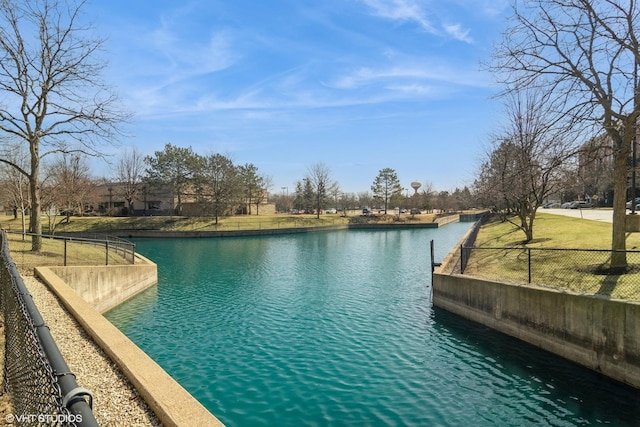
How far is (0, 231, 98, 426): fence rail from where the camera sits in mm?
2182

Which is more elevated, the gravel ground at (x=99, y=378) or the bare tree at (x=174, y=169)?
the bare tree at (x=174, y=169)

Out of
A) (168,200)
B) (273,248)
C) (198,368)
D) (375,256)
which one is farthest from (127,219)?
(198,368)

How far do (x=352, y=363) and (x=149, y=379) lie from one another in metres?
6.10

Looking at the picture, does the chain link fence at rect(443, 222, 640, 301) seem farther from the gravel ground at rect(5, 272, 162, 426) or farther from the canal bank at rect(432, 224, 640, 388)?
the gravel ground at rect(5, 272, 162, 426)

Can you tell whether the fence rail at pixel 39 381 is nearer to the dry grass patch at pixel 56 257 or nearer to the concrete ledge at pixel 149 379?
the concrete ledge at pixel 149 379

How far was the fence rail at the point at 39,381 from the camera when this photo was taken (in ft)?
7.16

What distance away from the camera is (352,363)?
10852 mm

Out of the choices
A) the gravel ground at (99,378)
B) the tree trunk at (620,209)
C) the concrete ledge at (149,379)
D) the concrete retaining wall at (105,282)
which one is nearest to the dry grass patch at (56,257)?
the concrete retaining wall at (105,282)

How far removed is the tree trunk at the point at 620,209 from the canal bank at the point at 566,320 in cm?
302

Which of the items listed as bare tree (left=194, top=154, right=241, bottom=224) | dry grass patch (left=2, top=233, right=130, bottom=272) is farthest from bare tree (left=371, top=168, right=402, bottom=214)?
dry grass patch (left=2, top=233, right=130, bottom=272)

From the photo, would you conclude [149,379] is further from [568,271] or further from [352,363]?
[568,271]

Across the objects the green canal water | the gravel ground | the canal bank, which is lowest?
the green canal water

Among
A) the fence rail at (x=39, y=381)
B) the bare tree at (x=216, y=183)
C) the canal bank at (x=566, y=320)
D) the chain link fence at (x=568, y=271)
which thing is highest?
the bare tree at (x=216, y=183)

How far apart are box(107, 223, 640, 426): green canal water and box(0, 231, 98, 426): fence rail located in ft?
13.2
